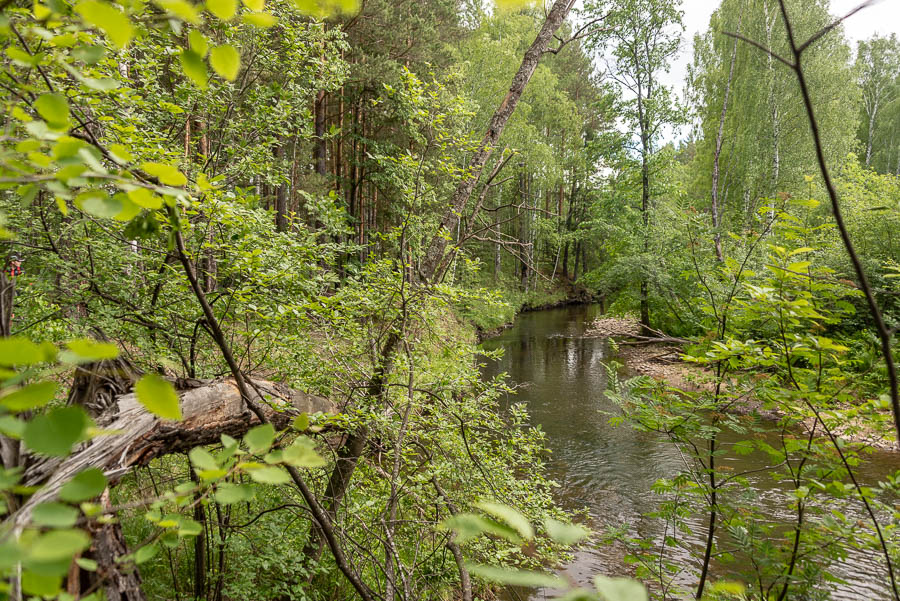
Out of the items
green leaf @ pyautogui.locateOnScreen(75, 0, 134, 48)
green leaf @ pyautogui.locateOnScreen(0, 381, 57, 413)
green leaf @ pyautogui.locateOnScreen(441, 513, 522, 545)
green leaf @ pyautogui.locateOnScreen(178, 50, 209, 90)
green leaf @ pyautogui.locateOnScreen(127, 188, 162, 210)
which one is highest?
green leaf @ pyautogui.locateOnScreen(178, 50, 209, 90)

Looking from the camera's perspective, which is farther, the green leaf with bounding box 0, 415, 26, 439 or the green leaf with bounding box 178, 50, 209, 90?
the green leaf with bounding box 178, 50, 209, 90

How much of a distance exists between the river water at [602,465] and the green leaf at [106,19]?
220cm

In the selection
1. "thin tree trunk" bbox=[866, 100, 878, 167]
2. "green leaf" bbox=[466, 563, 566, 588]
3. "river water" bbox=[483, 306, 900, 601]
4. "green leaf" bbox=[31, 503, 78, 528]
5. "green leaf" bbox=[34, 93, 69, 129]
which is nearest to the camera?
"green leaf" bbox=[466, 563, 566, 588]

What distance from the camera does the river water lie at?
4164mm

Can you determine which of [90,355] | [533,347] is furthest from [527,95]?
[90,355]

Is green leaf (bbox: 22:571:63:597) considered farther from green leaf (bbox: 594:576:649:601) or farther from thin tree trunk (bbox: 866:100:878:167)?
thin tree trunk (bbox: 866:100:878:167)

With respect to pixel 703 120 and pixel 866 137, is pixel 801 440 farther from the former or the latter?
pixel 866 137

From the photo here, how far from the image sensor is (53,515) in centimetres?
43

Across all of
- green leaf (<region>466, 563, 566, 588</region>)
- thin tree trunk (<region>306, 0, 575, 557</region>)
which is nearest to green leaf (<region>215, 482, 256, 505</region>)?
green leaf (<region>466, 563, 566, 588</region>)

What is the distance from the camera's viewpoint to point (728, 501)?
1789 mm

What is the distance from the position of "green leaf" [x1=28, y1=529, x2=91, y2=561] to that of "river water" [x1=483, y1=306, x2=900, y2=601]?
1.92 metres

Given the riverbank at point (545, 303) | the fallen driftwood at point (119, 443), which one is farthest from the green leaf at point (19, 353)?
the riverbank at point (545, 303)

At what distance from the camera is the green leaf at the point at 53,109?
1.78ft

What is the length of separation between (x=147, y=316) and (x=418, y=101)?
199 centimetres
